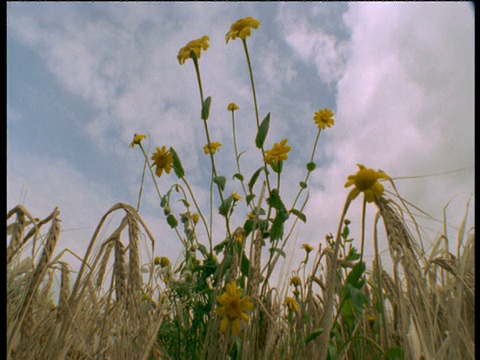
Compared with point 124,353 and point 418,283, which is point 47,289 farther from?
point 418,283

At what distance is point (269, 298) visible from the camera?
60.6 inches

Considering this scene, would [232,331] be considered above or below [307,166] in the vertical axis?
below

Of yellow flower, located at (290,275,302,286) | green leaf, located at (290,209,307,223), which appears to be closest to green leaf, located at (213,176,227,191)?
green leaf, located at (290,209,307,223)

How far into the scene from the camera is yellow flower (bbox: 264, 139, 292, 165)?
167cm

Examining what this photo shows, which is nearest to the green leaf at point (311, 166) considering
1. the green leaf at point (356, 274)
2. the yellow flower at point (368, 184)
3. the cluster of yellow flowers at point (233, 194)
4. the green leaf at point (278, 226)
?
the cluster of yellow flowers at point (233, 194)

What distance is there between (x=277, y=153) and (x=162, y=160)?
483 mm

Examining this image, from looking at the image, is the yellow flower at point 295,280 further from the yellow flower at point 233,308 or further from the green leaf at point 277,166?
the yellow flower at point 233,308

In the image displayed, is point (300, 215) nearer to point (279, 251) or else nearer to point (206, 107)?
point (279, 251)

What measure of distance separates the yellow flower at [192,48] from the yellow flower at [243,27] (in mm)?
111

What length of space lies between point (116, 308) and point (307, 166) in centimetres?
113

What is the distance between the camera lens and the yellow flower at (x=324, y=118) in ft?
7.27

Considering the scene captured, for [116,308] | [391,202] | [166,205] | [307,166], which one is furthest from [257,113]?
[116,308]

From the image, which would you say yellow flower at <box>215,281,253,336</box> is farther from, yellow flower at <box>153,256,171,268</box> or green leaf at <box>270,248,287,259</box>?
yellow flower at <box>153,256,171,268</box>
